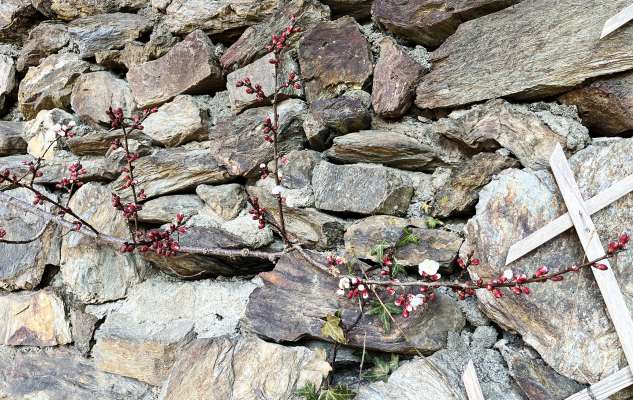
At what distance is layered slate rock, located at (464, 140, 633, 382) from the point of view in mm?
1162

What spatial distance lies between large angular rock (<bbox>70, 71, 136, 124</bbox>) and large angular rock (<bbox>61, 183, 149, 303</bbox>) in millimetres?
441

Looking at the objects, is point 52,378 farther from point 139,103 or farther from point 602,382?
point 602,382

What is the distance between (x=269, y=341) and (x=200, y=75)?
3.60 feet

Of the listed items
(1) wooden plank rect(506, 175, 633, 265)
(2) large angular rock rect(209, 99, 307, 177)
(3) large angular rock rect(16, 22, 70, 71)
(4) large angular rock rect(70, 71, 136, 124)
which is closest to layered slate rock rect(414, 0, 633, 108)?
(1) wooden plank rect(506, 175, 633, 265)

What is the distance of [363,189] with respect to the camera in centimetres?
153

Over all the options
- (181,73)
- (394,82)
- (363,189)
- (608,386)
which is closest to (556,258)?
(608,386)

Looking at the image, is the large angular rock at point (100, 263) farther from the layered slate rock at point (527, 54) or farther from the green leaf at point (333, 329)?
the layered slate rock at point (527, 54)

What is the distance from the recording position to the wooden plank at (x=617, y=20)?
1.25 m

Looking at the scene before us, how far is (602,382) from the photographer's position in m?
1.12

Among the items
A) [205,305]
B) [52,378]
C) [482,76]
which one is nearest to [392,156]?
[482,76]

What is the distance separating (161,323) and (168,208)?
1.33ft

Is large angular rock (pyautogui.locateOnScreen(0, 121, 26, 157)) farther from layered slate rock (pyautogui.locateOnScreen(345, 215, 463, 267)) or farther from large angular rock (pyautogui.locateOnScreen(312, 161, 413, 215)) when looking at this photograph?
layered slate rock (pyautogui.locateOnScreen(345, 215, 463, 267))

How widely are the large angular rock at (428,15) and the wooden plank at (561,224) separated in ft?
2.31

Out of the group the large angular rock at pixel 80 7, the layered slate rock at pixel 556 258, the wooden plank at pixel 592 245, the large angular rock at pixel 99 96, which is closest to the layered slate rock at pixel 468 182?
the layered slate rock at pixel 556 258
